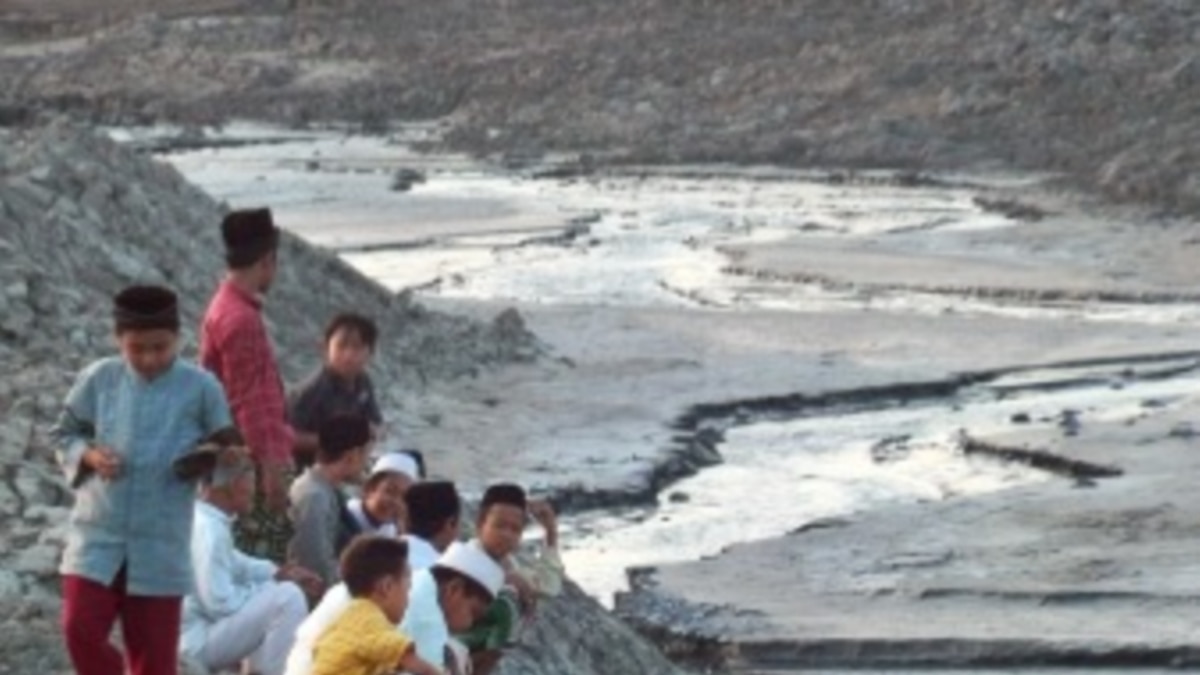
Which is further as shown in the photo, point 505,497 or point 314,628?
point 505,497

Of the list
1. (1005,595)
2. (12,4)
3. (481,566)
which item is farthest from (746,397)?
(12,4)

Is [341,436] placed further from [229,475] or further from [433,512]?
[229,475]

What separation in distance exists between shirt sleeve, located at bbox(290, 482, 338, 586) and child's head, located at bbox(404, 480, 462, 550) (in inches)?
9.3

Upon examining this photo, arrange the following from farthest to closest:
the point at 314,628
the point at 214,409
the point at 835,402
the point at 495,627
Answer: the point at 835,402 < the point at 495,627 < the point at 214,409 < the point at 314,628

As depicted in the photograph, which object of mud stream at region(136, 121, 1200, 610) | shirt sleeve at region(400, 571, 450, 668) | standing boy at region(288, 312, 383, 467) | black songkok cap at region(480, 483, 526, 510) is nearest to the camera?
shirt sleeve at region(400, 571, 450, 668)

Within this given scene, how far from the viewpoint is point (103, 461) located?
9.40 meters

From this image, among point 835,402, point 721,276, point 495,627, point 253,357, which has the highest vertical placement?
point 253,357

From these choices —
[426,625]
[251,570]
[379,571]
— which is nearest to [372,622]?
[379,571]

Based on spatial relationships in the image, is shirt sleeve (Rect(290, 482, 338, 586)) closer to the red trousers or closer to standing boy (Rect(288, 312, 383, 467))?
standing boy (Rect(288, 312, 383, 467))

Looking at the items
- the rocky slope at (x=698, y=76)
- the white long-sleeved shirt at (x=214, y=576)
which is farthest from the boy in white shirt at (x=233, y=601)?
the rocky slope at (x=698, y=76)

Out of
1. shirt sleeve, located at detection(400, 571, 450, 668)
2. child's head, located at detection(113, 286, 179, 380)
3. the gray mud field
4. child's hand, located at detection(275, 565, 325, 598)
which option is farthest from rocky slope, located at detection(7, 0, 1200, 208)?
child's head, located at detection(113, 286, 179, 380)

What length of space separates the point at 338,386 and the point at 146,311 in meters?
2.07

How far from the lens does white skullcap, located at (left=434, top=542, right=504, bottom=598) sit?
1014 centimetres

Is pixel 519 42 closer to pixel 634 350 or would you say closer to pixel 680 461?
pixel 634 350
